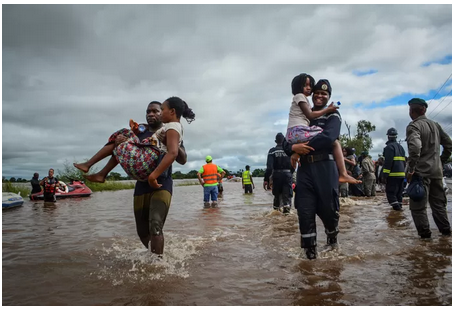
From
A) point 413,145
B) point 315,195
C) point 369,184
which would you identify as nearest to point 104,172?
point 315,195

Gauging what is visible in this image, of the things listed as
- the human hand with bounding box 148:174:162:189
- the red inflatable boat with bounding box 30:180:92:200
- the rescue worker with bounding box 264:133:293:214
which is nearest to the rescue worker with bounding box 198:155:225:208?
the rescue worker with bounding box 264:133:293:214

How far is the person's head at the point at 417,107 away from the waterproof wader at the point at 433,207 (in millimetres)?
1010

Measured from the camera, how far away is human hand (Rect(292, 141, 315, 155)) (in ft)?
13.2

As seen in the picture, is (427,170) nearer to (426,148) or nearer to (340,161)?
(426,148)

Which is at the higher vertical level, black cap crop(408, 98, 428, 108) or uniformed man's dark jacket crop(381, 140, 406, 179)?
black cap crop(408, 98, 428, 108)

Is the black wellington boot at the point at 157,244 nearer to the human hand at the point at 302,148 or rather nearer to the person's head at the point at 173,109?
the person's head at the point at 173,109

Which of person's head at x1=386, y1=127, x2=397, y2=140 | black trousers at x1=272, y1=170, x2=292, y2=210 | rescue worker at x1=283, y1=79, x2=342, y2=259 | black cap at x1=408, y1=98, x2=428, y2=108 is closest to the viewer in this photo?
rescue worker at x1=283, y1=79, x2=342, y2=259

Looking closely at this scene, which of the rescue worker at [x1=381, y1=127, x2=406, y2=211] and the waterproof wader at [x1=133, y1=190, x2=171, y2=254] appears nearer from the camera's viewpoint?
the waterproof wader at [x1=133, y1=190, x2=171, y2=254]

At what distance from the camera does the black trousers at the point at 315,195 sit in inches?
159

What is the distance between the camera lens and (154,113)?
4.18m

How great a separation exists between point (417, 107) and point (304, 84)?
2381 millimetres

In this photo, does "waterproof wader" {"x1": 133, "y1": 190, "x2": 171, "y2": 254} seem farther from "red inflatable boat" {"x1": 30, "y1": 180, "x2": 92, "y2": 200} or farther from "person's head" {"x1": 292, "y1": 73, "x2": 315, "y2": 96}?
"red inflatable boat" {"x1": 30, "y1": 180, "x2": 92, "y2": 200}

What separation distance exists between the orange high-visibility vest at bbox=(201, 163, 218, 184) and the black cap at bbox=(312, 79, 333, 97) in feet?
27.1

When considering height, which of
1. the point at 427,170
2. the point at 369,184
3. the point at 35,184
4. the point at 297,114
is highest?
the point at 297,114
